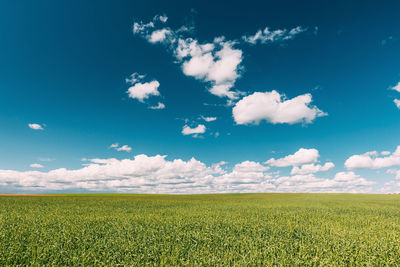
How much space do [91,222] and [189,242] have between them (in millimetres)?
8698

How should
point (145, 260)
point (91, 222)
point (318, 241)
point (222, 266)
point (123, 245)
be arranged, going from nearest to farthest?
1. point (222, 266)
2. point (145, 260)
3. point (123, 245)
4. point (318, 241)
5. point (91, 222)

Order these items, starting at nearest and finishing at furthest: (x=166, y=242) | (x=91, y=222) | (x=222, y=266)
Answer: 1. (x=222, y=266)
2. (x=166, y=242)
3. (x=91, y=222)

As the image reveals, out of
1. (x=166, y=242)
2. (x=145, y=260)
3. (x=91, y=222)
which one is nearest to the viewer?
(x=145, y=260)

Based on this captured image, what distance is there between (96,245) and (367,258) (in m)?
12.1

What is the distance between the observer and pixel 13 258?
8.88 m

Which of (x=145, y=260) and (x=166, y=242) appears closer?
(x=145, y=260)

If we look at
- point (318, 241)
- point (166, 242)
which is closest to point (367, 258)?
point (318, 241)

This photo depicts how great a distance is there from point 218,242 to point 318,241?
17.8 feet

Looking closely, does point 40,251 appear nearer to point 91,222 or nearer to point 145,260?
point 145,260

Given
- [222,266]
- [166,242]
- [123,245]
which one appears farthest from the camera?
[166,242]

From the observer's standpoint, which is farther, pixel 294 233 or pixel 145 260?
pixel 294 233

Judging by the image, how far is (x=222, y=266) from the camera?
836 centimetres

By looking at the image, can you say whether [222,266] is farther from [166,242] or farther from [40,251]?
[40,251]

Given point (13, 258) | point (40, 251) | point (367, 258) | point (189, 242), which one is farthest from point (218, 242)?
point (13, 258)
